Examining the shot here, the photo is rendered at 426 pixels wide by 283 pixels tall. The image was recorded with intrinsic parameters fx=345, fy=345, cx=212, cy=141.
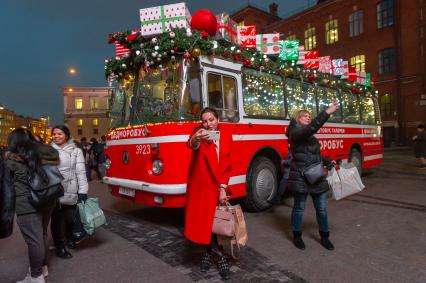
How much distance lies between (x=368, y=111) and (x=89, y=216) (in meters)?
10.5

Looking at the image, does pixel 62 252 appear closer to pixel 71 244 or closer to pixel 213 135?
pixel 71 244

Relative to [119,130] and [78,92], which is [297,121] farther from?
[78,92]

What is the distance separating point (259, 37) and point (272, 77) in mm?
945

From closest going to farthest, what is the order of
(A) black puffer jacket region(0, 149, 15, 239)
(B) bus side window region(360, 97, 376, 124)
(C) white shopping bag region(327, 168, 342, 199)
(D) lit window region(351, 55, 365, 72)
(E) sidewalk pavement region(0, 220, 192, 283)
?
(A) black puffer jacket region(0, 149, 15, 239) < (E) sidewalk pavement region(0, 220, 192, 283) < (C) white shopping bag region(327, 168, 342, 199) < (B) bus side window region(360, 97, 376, 124) < (D) lit window region(351, 55, 365, 72)

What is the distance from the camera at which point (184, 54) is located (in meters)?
5.73

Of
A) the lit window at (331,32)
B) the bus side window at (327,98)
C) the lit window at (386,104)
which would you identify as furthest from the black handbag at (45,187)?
the lit window at (331,32)

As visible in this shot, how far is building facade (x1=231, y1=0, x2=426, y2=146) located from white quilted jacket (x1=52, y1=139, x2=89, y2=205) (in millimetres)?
28221

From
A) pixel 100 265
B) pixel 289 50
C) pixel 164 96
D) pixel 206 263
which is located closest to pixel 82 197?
pixel 100 265

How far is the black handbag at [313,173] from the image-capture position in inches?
185

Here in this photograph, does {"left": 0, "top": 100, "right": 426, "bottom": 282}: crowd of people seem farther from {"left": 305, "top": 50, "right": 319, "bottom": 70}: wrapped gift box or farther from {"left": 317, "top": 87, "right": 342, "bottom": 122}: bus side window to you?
{"left": 305, "top": 50, "right": 319, "bottom": 70}: wrapped gift box

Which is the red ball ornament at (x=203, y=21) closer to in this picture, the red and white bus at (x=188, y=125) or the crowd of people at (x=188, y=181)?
the red and white bus at (x=188, y=125)

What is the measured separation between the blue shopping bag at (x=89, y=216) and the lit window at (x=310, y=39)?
34977mm

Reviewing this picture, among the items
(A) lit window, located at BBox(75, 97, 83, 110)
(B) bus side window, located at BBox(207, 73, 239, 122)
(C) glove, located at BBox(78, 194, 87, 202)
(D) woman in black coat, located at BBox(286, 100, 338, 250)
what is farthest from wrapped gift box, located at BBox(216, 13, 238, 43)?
(A) lit window, located at BBox(75, 97, 83, 110)

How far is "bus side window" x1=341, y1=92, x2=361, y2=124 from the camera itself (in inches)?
419
